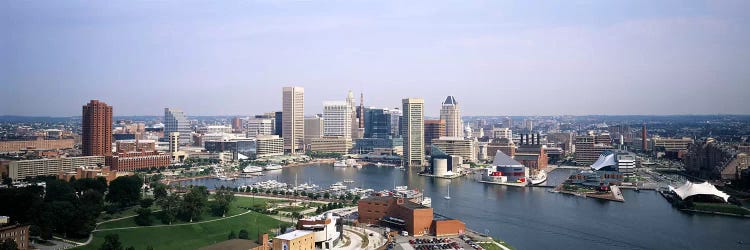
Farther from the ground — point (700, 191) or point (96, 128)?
point (96, 128)

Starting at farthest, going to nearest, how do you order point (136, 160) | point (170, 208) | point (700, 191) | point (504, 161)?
point (136, 160)
point (504, 161)
point (700, 191)
point (170, 208)

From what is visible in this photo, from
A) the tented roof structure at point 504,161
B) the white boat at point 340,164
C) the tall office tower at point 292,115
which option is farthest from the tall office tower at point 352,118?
the tented roof structure at point 504,161

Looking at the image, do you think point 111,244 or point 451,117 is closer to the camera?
point 111,244

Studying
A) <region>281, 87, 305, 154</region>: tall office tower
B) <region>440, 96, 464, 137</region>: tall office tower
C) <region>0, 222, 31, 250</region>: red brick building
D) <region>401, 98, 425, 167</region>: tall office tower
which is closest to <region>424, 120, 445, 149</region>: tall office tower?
<region>401, 98, 425, 167</region>: tall office tower

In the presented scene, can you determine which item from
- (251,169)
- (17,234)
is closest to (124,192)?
(17,234)

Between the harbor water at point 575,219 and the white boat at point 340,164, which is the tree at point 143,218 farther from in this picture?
the white boat at point 340,164

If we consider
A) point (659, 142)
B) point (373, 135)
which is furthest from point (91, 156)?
point (659, 142)

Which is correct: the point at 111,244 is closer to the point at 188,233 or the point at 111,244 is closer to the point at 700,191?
the point at 188,233
